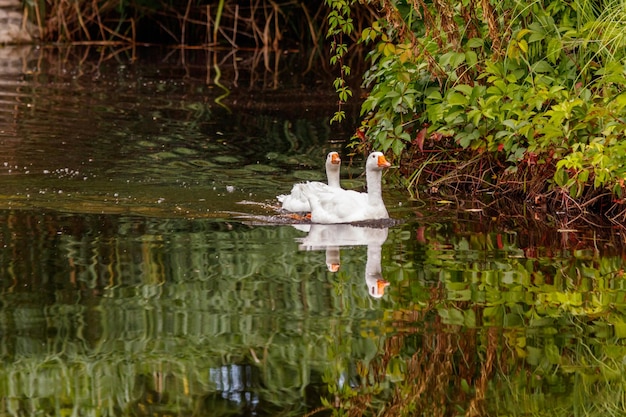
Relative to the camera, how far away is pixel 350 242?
8492 millimetres

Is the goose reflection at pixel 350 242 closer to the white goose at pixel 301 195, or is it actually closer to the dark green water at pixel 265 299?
the dark green water at pixel 265 299

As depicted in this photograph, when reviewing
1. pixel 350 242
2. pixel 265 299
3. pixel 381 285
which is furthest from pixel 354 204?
pixel 265 299

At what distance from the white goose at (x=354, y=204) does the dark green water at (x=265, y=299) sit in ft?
0.49

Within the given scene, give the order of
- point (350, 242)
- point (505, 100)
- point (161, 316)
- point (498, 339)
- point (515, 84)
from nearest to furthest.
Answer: point (498, 339)
point (161, 316)
point (350, 242)
point (515, 84)
point (505, 100)

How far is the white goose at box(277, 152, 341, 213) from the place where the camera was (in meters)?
9.36

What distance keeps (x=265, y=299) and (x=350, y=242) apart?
5.68ft

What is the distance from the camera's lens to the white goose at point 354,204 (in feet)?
29.8

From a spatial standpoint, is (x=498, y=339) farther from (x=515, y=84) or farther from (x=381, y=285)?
(x=515, y=84)

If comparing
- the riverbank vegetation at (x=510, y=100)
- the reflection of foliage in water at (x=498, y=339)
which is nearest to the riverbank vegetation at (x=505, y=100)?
the riverbank vegetation at (x=510, y=100)

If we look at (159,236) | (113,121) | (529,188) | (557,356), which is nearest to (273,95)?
(113,121)

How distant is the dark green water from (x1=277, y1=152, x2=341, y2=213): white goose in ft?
0.54

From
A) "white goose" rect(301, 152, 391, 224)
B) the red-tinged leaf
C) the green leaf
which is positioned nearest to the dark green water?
"white goose" rect(301, 152, 391, 224)

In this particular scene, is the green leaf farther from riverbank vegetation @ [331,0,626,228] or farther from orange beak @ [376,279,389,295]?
orange beak @ [376,279,389,295]

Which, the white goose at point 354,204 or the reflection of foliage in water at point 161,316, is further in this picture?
the white goose at point 354,204
